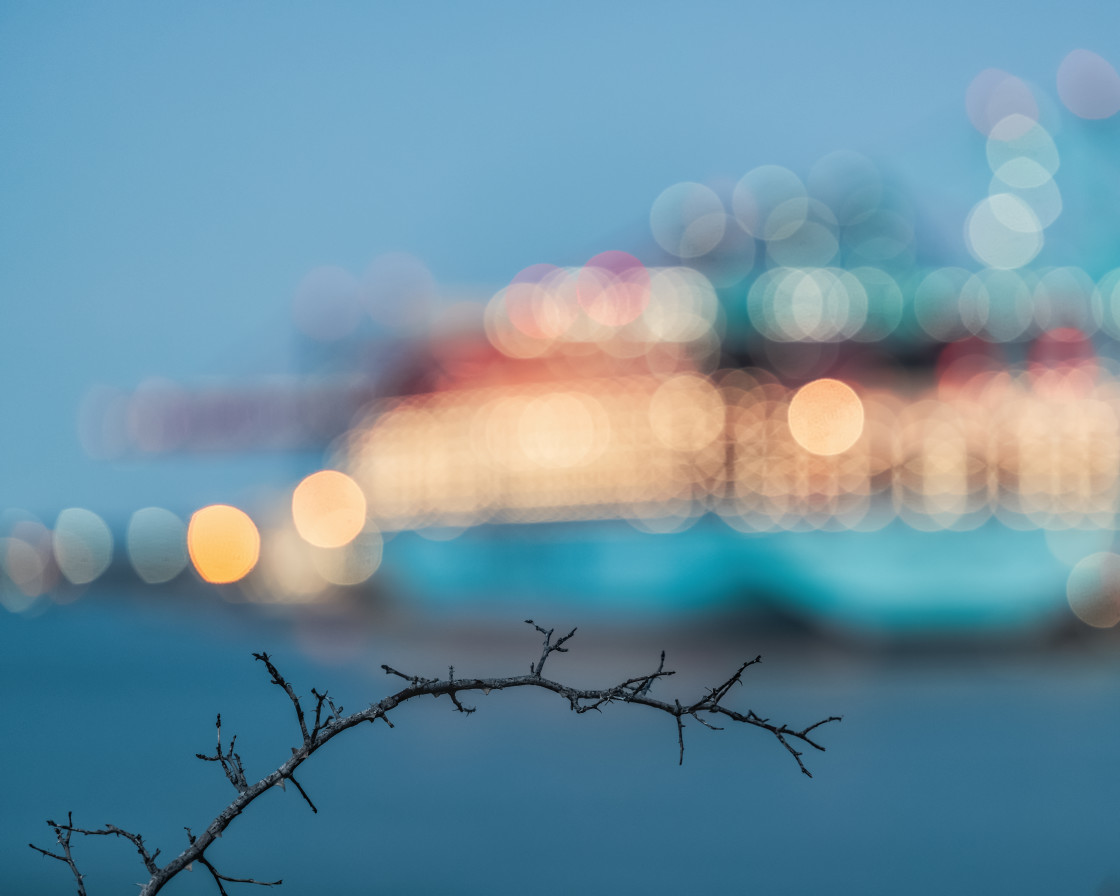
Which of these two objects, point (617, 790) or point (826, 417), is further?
point (826, 417)

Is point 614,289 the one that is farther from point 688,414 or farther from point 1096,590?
point 1096,590

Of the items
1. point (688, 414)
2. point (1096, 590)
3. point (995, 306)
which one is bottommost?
point (1096, 590)

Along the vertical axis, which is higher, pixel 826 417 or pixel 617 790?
pixel 826 417

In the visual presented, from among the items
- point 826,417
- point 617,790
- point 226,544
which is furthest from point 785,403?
point 226,544

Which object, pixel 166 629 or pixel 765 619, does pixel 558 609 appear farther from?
pixel 166 629

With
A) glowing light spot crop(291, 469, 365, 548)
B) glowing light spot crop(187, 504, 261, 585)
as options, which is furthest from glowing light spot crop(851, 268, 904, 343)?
glowing light spot crop(187, 504, 261, 585)

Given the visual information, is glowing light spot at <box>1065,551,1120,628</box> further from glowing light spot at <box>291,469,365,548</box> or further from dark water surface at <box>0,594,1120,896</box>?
glowing light spot at <box>291,469,365,548</box>
